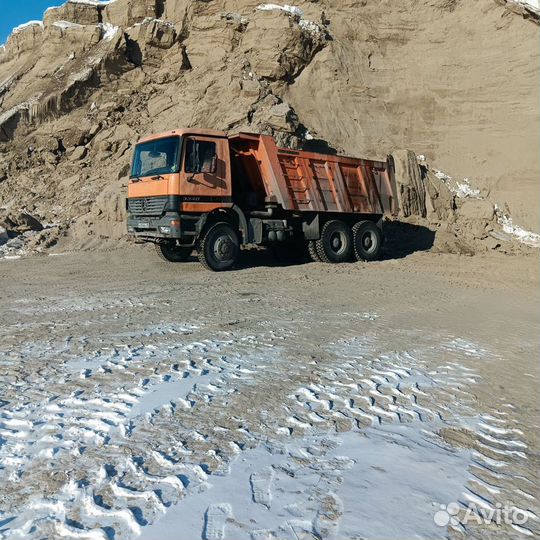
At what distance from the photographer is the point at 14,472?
9.05ft

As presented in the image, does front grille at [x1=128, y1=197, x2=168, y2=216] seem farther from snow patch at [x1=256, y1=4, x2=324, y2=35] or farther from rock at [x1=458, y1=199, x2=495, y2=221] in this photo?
snow patch at [x1=256, y1=4, x2=324, y2=35]

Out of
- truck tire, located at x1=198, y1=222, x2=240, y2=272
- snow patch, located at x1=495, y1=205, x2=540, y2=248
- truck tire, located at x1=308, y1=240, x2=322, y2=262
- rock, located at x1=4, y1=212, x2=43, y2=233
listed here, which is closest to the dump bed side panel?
truck tire, located at x1=308, y1=240, x2=322, y2=262

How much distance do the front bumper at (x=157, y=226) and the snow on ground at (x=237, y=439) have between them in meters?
5.02

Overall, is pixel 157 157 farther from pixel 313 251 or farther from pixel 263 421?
pixel 263 421

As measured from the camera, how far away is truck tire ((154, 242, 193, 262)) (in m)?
12.2

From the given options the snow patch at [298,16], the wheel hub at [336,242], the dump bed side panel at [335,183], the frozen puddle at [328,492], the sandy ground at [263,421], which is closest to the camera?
the frozen puddle at [328,492]

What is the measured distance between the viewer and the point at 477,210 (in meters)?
18.3

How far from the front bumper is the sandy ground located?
10.1 feet

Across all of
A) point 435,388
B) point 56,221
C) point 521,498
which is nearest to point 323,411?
point 435,388

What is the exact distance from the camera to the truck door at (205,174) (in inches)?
410

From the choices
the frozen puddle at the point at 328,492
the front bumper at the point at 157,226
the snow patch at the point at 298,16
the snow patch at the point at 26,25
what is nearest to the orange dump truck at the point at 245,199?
the front bumper at the point at 157,226

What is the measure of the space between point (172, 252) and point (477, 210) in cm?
1132

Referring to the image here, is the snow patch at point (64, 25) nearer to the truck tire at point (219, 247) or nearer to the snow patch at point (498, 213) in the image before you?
the snow patch at point (498, 213)

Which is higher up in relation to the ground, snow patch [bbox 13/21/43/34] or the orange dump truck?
snow patch [bbox 13/21/43/34]
